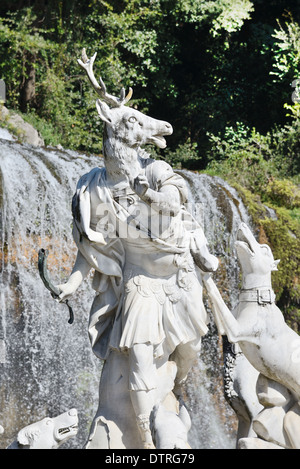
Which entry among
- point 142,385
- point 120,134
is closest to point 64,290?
point 142,385

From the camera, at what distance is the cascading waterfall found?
11828 millimetres

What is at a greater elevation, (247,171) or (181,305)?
(181,305)

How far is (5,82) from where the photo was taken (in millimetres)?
18781

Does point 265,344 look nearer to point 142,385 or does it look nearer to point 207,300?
point 142,385

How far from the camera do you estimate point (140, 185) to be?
21.8 feet

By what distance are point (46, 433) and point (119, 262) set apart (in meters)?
1.39

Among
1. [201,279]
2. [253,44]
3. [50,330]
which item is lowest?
[50,330]

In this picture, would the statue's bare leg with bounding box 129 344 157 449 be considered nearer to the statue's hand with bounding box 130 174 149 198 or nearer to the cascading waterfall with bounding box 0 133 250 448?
the statue's hand with bounding box 130 174 149 198

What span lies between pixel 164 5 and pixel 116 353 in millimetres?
14615

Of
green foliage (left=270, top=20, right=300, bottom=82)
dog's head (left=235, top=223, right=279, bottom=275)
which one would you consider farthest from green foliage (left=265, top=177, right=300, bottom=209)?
dog's head (left=235, top=223, right=279, bottom=275)

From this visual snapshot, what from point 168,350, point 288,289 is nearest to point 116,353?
point 168,350

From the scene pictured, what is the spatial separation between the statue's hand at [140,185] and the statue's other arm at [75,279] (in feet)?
2.41

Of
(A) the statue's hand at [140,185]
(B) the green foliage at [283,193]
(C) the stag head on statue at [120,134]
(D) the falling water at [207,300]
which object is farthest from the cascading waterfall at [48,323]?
(A) the statue's hand at [140,185]

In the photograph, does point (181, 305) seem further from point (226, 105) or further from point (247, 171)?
point (226, 105)
